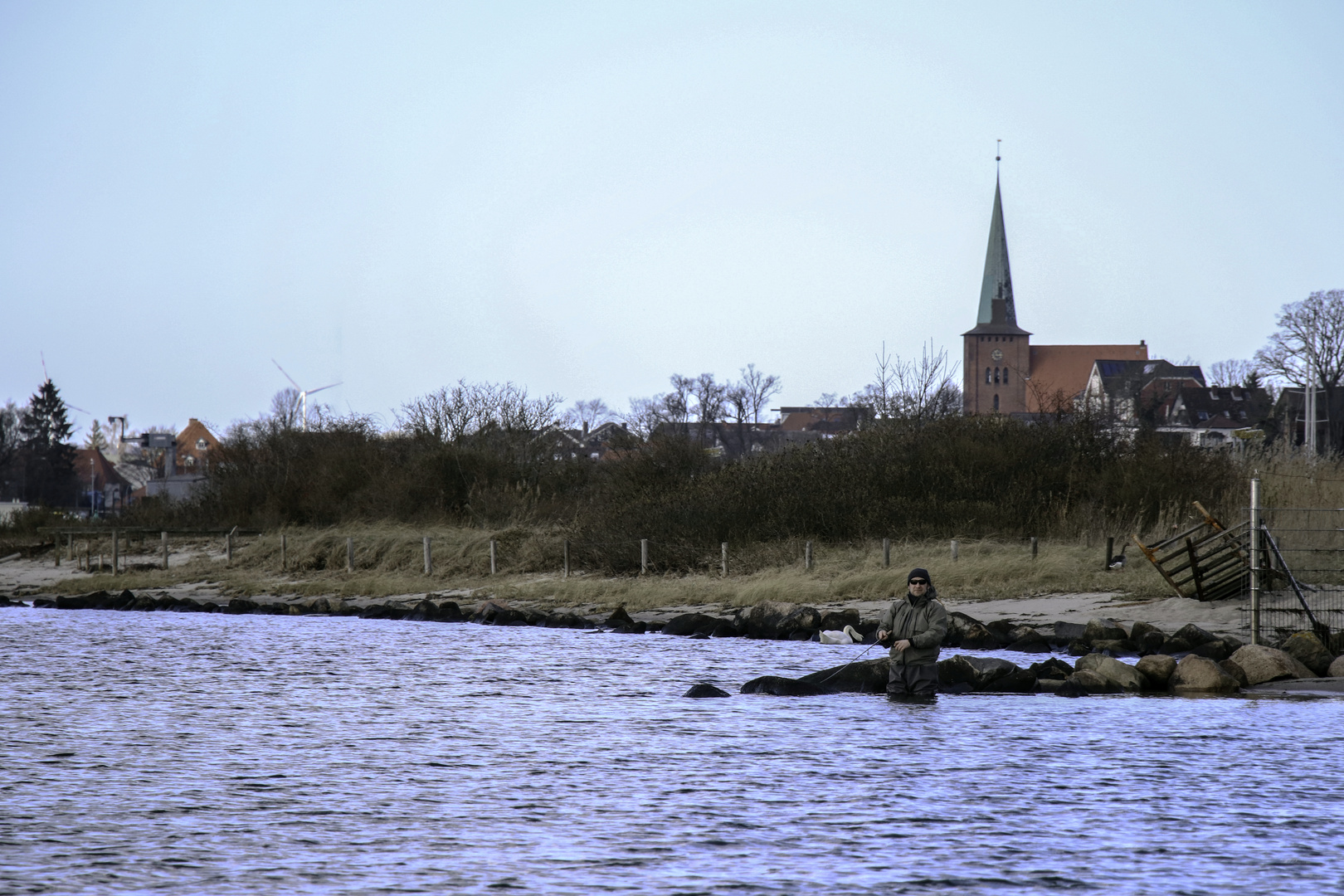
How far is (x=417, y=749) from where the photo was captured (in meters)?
15.1

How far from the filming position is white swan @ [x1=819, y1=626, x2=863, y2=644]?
25531 mm

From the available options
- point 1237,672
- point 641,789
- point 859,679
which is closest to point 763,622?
point 859,679

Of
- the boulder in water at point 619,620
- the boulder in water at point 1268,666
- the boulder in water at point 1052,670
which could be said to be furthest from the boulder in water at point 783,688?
the boulder in water at point 619,620

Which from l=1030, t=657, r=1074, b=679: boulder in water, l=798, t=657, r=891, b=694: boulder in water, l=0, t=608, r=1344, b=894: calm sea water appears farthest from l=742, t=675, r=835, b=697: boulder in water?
l=1030, t=657, r=1074, b=679: boulder in water

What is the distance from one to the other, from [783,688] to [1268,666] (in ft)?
20.9

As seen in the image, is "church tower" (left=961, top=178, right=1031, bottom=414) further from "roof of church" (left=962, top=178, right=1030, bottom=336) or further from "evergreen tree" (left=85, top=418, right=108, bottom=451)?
"evergreen tree" (left=85, top=418, right=108, bottom=451)

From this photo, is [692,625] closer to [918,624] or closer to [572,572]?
[572,572]

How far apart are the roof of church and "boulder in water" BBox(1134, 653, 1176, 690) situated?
135954 millimetres

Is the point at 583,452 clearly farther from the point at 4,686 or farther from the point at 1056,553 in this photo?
the point at 4,686

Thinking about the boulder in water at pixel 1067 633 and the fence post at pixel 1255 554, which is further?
the boulder in water at pixel 1067 633

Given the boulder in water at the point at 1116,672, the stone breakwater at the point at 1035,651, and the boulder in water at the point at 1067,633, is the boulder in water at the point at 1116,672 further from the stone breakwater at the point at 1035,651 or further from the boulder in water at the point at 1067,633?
the boulder in water at the point at 1067,633

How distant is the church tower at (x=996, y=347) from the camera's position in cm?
15212

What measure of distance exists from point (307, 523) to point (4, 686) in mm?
30918

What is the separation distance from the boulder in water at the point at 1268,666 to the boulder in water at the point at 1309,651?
245 millimetres
